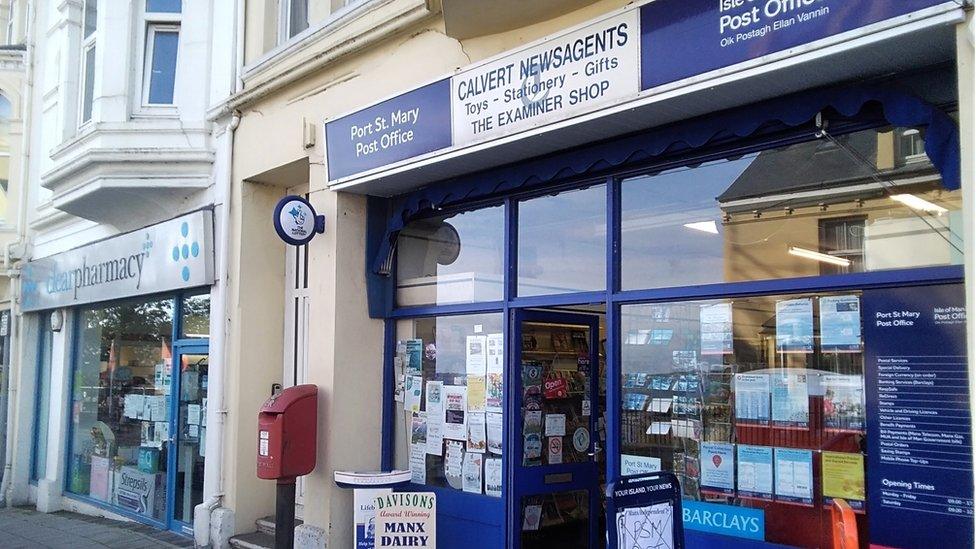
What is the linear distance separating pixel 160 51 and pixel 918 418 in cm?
907

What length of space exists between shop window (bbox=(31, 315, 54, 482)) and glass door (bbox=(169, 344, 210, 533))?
13.8ft

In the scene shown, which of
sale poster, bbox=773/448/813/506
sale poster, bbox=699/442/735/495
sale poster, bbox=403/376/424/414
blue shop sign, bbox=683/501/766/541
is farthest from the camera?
sale poster, bbox=403/376/424/414

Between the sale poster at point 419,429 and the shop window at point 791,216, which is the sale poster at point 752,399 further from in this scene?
the sale poster at point 419,429

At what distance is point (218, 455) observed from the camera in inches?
329

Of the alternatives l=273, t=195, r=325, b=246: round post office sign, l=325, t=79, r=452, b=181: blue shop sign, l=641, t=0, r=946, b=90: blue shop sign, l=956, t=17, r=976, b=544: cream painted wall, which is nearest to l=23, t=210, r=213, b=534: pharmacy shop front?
l=273, t=195, r=325, b=246: round post office sign

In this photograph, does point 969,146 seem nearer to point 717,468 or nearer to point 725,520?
point 717,468

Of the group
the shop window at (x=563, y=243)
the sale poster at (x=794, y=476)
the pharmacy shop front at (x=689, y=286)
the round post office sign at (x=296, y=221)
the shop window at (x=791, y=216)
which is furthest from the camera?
the round post office sign at (x=296, y=221)

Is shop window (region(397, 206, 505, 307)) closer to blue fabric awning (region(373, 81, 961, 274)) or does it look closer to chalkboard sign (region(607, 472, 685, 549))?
blue fabric awning (region(373, 81, 961, 274))

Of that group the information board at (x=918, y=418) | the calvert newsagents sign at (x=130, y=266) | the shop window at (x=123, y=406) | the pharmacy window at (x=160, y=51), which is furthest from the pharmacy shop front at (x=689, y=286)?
the shop window at (x=123, y=406)

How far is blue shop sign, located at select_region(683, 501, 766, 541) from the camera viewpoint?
4.76 m

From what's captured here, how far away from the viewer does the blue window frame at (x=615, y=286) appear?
4473mm

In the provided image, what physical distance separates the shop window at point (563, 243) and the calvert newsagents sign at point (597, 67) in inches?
31.6

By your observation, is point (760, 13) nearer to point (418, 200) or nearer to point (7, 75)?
point (418, 200)

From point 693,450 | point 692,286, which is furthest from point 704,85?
point 693,450
